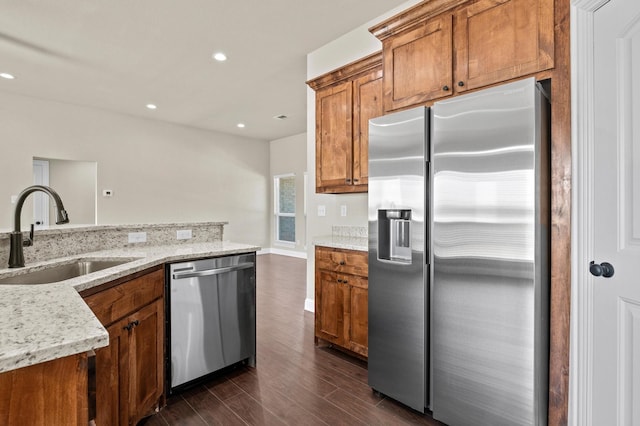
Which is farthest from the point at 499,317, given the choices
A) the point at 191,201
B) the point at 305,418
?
the point at 191,201

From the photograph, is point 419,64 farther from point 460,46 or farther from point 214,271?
point 214,271

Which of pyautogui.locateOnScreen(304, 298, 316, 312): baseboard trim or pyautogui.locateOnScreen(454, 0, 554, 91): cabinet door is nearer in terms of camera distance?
pyautogui.locateOnScreen(454, 0, 554, 91): cabinet door

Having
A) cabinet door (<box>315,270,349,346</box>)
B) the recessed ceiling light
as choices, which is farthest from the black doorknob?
the recessed ceiling light

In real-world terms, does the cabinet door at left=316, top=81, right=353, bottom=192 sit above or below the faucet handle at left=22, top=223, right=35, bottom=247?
above

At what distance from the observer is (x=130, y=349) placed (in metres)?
1.66

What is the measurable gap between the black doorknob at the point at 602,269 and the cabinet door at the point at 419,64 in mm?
1212

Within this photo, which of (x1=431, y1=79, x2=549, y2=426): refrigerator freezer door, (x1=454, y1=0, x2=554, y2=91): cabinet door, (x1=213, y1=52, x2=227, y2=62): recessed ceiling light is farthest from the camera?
(x1=213, y1=52, x2=227, y2=62): recessed ceiling light

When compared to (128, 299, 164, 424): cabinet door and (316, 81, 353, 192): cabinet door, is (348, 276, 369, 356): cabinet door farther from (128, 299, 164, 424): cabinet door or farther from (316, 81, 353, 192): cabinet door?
(128, 299, 164, 424): cabinet door

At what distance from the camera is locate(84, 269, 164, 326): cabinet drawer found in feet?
4.70

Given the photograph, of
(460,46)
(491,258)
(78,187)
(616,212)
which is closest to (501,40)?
(460,46)

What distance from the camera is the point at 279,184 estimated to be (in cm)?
862

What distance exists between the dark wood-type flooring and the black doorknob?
46.9 inches

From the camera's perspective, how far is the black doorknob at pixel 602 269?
4.75 ft

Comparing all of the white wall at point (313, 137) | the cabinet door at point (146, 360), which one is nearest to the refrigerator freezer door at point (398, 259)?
the white wall at point (313, 137)
